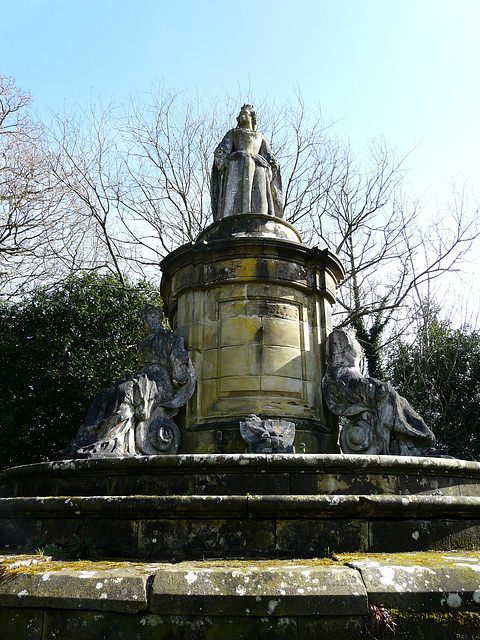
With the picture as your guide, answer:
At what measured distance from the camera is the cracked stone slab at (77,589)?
10.2 ft

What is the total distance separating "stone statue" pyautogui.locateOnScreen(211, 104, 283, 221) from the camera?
8812mm

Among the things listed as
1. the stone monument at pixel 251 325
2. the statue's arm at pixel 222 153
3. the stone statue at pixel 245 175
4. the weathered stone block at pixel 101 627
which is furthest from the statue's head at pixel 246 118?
the weathered stone block at pixel 101 627

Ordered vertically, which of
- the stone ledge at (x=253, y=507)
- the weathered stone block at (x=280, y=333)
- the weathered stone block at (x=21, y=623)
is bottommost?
the weathered stone block at (x=21, y=623)

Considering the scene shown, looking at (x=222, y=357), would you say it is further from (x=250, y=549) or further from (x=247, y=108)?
(x=247, y=108)

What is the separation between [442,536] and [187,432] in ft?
11.2

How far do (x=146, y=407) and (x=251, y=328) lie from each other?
1.69 m

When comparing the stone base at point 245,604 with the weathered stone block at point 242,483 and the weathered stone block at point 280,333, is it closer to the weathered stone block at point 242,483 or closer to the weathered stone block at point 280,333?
the weathered stone block at point 242,483

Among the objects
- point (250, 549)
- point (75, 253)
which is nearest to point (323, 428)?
point (250, 549)


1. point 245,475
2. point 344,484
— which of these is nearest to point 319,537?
point 344,484

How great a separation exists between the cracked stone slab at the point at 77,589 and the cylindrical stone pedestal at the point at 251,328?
10.7ft

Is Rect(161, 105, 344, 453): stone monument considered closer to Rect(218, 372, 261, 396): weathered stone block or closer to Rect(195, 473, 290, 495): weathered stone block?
Rect(218, 372, 261, 396): weathered stone block

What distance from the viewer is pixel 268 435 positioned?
610cm

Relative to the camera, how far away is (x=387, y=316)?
18.2 m

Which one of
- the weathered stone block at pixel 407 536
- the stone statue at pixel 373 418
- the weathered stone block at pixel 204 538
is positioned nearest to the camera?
the weathered stone block at pixel 204 538
